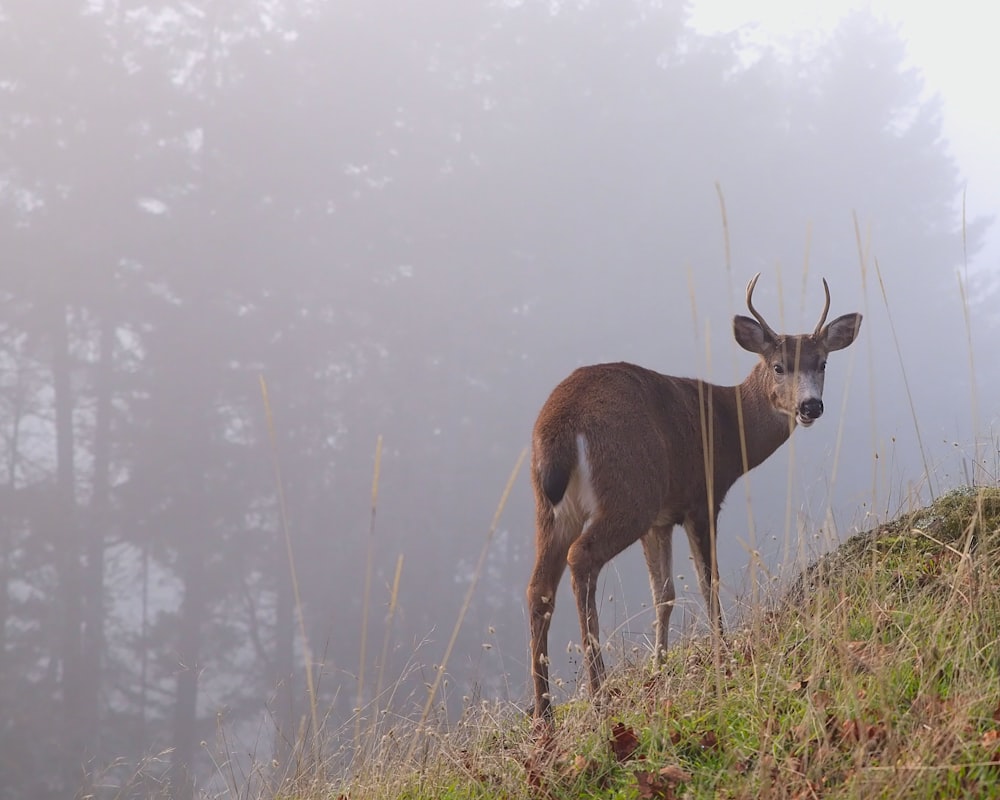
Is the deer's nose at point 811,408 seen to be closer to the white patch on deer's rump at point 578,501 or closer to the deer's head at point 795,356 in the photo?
the deer's head at point 795,356

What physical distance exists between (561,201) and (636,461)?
35.9 metres

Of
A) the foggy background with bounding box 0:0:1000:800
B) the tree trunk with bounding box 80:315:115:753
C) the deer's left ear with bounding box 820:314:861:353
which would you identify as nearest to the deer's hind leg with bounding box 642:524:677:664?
the deer's left ear with bounding box 820:314:861:353

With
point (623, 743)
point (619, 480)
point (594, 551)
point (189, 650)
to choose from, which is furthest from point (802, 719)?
point (189, 650)

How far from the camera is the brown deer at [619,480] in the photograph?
416 centimetres

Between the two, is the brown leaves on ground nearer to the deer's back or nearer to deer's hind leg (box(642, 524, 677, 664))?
the deer's back

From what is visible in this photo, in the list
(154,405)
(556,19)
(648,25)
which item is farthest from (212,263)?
(648,25)

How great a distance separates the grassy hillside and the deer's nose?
121 cm

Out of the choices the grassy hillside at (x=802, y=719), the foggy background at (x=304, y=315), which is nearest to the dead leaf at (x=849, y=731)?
the grassy hillside at (x=802, y=719)

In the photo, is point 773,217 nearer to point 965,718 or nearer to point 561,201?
point 561,201

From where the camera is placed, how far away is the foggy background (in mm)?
23141

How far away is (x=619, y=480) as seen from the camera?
14.3 feet

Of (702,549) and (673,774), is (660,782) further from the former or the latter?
(702,549)

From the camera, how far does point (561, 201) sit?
39.5 metres

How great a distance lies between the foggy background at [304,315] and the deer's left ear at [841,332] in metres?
10.9
